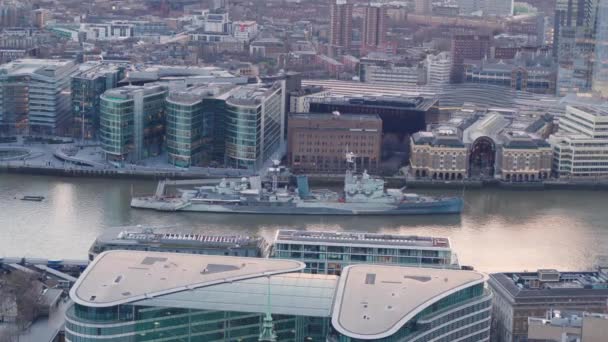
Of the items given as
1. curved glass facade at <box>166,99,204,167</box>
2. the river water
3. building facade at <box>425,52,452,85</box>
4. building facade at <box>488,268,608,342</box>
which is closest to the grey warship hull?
the river water

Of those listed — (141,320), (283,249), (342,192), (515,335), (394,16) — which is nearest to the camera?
(141,320)

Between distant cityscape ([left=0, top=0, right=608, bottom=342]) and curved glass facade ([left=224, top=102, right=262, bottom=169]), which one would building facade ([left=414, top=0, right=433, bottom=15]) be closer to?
distant cityscape ([left=0, top=0, right=608, bottom=342])

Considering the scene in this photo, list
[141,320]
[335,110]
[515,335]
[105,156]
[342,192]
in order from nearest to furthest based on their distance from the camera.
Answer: [141,320], [515,335], [342,192], [105,156], [335,110]

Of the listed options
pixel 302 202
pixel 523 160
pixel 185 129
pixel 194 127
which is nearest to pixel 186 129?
pixel 185 129

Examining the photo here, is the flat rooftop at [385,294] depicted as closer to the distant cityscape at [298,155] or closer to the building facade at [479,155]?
the distant cityscape at [298,155]

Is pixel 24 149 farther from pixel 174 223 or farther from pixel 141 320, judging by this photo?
pixel 141 320

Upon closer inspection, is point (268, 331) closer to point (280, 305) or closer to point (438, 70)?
point (280, 305)

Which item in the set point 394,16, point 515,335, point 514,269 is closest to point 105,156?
point 514,269

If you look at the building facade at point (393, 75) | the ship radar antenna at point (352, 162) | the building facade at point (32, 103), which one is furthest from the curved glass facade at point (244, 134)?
the building facade at point (393, 75)
